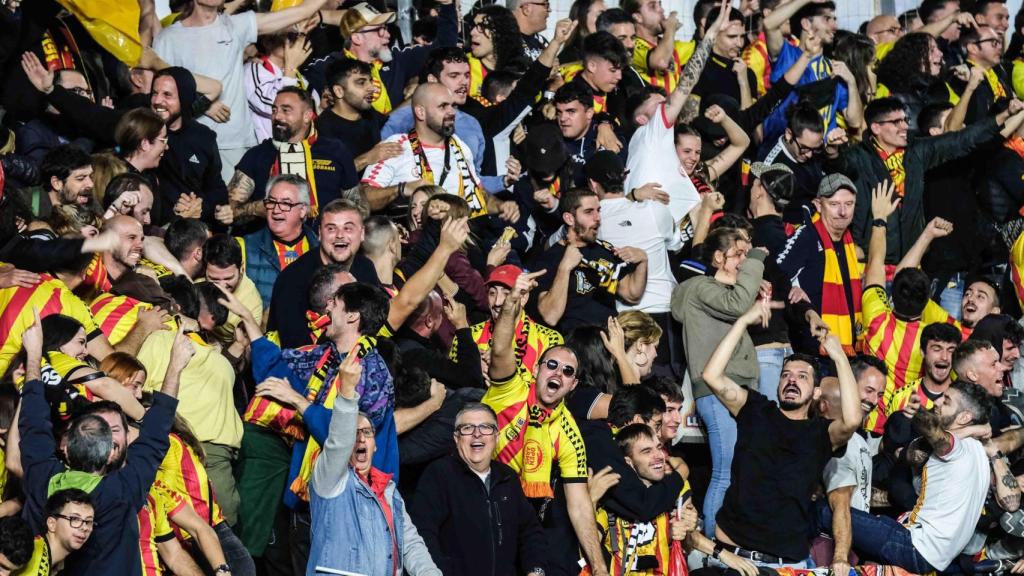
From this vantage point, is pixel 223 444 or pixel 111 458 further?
pixel 223 444

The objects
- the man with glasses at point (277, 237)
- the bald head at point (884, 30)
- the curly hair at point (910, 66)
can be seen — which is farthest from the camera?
the bald head at point (884, 30)

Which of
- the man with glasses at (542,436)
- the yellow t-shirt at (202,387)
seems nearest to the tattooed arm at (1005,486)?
the man with glasses at (542,436)

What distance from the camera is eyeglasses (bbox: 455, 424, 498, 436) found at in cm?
907

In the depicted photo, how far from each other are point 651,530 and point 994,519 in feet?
9.22

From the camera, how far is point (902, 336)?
12.7 metres

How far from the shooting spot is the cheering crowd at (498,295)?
8711mm

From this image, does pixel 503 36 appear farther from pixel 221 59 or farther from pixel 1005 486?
pixel 1005 486

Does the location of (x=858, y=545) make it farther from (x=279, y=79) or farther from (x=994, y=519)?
(x=279, y=79)

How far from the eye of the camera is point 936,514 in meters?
11.1

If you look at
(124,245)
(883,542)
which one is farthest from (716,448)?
(124,245)

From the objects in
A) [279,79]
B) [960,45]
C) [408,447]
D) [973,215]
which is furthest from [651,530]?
[960,45]

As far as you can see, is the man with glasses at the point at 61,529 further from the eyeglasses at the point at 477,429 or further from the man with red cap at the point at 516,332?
the man with red cap at the point at 516,332

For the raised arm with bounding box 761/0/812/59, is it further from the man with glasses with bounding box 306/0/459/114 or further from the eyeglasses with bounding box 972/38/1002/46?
the man with glasses with bounding box 306/0/459/114

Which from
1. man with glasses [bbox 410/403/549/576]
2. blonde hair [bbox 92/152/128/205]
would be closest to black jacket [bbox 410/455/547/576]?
man with glasses [bbox 410/403/549/576]
